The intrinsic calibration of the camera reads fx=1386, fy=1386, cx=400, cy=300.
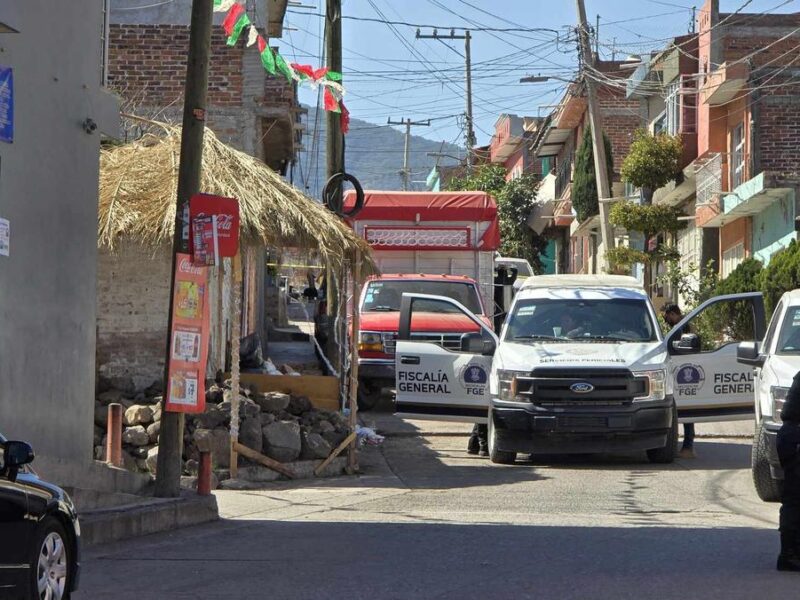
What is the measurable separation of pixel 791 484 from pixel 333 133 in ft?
43.8

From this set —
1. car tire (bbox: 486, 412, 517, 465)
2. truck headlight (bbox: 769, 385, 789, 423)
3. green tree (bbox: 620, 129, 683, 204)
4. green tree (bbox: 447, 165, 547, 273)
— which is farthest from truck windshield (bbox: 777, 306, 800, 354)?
green tree (bbox: 447, 165, 547, 273)

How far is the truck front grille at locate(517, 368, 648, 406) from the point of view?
1579 cm

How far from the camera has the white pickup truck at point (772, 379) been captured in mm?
12195

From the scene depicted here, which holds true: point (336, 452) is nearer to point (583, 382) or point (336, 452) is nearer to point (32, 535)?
point (583, 382)

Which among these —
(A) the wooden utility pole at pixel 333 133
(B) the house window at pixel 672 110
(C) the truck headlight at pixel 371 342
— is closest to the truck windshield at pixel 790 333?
(A) the wooden utility pole at pixel 333 133

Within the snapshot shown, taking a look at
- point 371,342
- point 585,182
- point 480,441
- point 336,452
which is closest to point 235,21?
point 336,452

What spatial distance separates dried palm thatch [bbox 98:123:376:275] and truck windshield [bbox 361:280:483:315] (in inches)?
251

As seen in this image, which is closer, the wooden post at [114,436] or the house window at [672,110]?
the wooden post at [114,436]

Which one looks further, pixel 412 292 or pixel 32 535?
pixel 412 292

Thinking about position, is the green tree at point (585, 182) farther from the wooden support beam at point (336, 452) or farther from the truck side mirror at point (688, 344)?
the wooden support beam at point (336, 452)

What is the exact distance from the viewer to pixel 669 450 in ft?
54.1

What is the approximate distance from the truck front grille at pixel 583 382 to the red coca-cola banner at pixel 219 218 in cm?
511

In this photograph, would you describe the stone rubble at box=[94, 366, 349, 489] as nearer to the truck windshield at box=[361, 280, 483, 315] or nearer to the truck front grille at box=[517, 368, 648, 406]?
the truck front grille at box=[517, 368, 648, 406]

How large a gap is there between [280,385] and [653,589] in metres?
9.55
